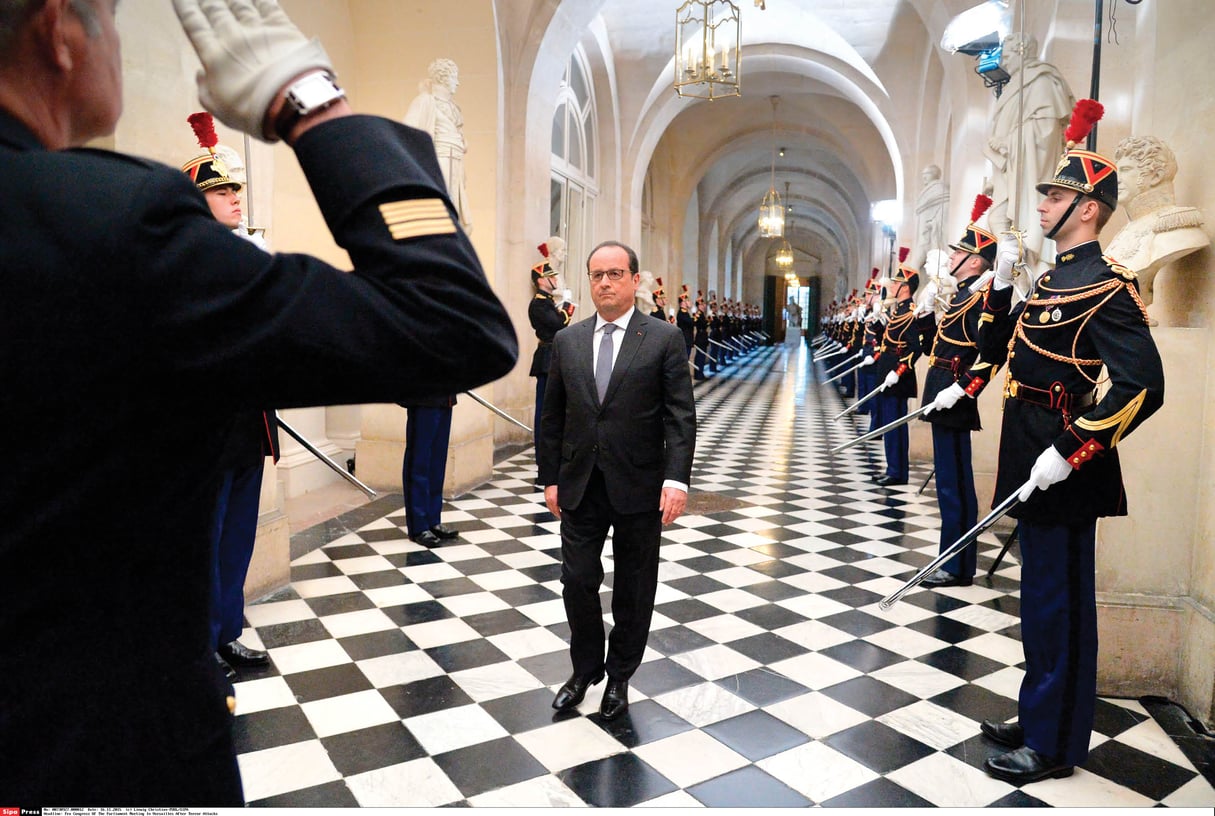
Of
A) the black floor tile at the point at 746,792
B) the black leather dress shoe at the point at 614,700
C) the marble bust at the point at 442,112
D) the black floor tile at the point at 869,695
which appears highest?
the marble bust at the point at 442,112

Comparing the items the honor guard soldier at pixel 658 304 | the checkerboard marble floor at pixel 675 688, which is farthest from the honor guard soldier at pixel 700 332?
the checkerboard marble floor at pixel 675 688

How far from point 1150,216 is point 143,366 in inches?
174

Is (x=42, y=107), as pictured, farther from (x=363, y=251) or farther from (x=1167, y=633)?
(x=1167, y=633)

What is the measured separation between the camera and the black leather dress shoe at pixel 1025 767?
3.10 meters

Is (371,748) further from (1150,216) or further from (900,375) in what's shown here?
(900,375)

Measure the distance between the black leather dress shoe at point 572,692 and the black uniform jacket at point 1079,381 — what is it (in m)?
1.91

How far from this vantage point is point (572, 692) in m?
3.59

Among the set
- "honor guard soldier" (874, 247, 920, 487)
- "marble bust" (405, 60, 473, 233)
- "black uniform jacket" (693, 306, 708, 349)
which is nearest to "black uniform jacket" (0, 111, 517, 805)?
"marble bust" (405, 60, 473, 233)

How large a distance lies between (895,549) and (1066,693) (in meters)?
3.36

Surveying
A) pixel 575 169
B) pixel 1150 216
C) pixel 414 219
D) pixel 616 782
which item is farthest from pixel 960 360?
pixel 575 169

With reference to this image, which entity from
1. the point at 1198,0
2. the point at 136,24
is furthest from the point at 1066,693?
the point at 136,24

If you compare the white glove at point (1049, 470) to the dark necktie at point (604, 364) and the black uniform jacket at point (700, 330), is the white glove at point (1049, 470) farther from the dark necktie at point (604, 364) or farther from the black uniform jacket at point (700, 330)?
the black uniform jacket at point (700, 330)

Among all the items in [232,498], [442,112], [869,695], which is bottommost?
[869,695]

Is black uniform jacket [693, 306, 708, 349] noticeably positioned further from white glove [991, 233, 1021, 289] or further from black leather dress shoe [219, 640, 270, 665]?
black leather dress shoe [219, 640, 270, 665]
